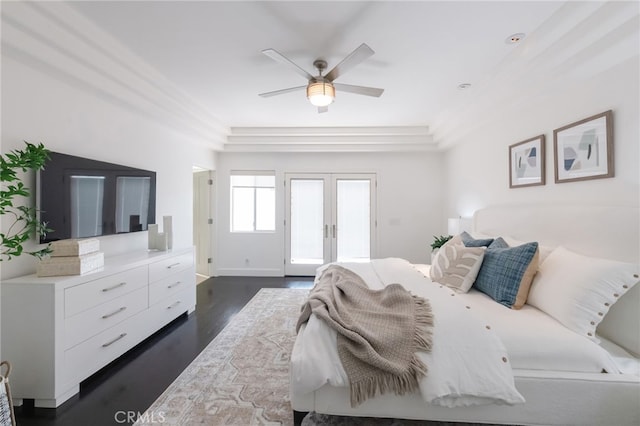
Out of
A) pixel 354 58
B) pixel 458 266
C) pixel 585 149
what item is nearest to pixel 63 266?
pixel 354 58

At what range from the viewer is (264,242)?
16.5 ft

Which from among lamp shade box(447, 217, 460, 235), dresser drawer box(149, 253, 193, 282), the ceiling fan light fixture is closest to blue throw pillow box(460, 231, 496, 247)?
lamp shade box(447, 217, 460, 235)

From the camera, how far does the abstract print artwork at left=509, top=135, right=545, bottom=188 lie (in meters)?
2.47

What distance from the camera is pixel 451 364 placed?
4.55 ft

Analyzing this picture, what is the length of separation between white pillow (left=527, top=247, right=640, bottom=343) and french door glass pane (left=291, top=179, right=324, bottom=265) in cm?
356

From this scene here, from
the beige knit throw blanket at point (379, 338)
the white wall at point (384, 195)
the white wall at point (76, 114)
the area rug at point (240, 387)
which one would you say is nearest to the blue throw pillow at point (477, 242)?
the beige knit throw blanket at point (379, 338)

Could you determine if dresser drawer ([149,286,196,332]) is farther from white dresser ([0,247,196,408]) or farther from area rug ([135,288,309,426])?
area rug ([135,288,309,426])

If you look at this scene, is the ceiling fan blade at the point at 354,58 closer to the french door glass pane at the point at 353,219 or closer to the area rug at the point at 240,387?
the area rug at the point at 240,387

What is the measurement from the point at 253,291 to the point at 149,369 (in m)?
2.00

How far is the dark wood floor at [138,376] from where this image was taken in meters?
1.66

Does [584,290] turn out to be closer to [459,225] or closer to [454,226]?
[459,225]

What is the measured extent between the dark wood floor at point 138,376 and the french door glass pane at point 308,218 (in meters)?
1.76

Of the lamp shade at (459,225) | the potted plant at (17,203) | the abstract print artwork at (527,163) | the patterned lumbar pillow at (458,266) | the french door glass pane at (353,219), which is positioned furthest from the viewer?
the french door glass pane at (353,219)

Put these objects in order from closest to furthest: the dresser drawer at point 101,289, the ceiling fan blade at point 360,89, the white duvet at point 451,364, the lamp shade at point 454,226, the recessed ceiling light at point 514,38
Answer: the white duvet at point 451,364 → the dresser drawer at point 101,289 → the recessed ceiling light at point 514,38 → the ceiling fan blade at point 360,89 → the lamp shade at point 454,226
